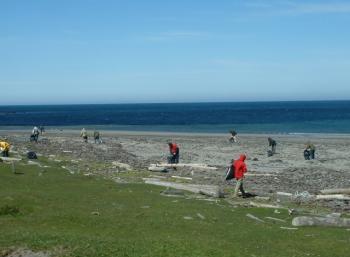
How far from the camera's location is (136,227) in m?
20.4

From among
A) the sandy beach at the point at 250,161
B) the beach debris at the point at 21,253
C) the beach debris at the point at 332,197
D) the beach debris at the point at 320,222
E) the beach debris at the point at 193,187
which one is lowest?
the sandy beach at the point at 250,161

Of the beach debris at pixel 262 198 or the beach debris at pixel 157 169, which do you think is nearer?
the beach debris at pixel 262 198

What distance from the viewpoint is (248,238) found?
757 inches

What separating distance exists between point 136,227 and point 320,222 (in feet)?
22.7

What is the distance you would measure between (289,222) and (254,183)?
566 inches

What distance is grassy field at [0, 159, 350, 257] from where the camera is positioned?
16.2 m

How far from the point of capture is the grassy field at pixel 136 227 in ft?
53.1

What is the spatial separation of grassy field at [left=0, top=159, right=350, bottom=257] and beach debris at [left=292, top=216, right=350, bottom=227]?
0.60 metres

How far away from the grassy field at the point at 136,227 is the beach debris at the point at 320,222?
0.60 m

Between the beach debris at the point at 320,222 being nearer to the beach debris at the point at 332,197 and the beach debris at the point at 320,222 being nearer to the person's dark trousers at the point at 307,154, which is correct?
the beach debris at the point at 332,197

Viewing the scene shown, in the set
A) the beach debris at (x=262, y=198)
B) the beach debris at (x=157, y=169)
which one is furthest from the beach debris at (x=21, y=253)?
the beach debris at (x=157, y=169)

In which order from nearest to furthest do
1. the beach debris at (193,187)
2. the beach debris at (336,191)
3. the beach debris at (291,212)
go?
the beach debris at (291,212) → the beach debris at (193,187) → the beach debris at (336,191)

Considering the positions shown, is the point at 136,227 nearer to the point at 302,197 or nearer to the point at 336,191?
the point at 302,197

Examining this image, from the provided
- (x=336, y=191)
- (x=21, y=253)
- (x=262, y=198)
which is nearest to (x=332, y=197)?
(x=336, y=191)
